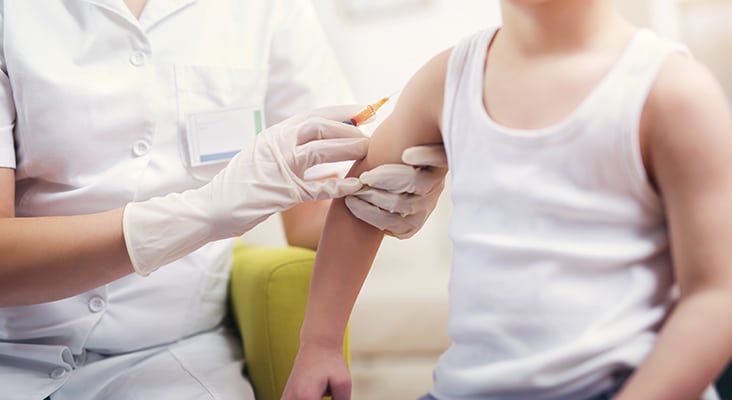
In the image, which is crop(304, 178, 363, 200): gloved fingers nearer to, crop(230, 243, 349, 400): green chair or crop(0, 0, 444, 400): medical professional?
crop(0, 0, 444, 400): medical professional

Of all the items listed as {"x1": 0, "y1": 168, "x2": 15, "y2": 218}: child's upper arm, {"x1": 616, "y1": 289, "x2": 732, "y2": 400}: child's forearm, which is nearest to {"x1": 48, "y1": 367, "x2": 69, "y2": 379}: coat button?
{"x1": 0, "y1": 168, "x2": 15, "y2": 218}: child's upper arm

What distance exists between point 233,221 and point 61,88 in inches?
14.9

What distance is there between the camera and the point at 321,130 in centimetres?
112

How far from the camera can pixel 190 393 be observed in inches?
44.7

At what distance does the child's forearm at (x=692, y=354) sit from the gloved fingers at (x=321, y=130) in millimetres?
593

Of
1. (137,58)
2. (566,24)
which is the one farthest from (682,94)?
(137,58)

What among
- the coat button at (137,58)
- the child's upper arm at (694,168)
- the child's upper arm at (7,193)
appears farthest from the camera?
the coat button at (137,58)

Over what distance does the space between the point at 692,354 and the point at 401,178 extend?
449mm

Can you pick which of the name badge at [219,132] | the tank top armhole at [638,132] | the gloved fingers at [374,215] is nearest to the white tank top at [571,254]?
the tank top armhole at [638,132]

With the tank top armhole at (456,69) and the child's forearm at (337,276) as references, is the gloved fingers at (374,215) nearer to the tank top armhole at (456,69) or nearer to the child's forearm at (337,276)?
the child's forearm at (337,276)

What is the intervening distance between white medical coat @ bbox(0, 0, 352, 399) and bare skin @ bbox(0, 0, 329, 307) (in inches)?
5.3

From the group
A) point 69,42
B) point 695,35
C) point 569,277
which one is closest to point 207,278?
point 69,42

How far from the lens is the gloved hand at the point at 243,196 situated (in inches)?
40.8

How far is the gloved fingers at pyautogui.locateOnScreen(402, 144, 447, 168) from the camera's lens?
3.10ft
